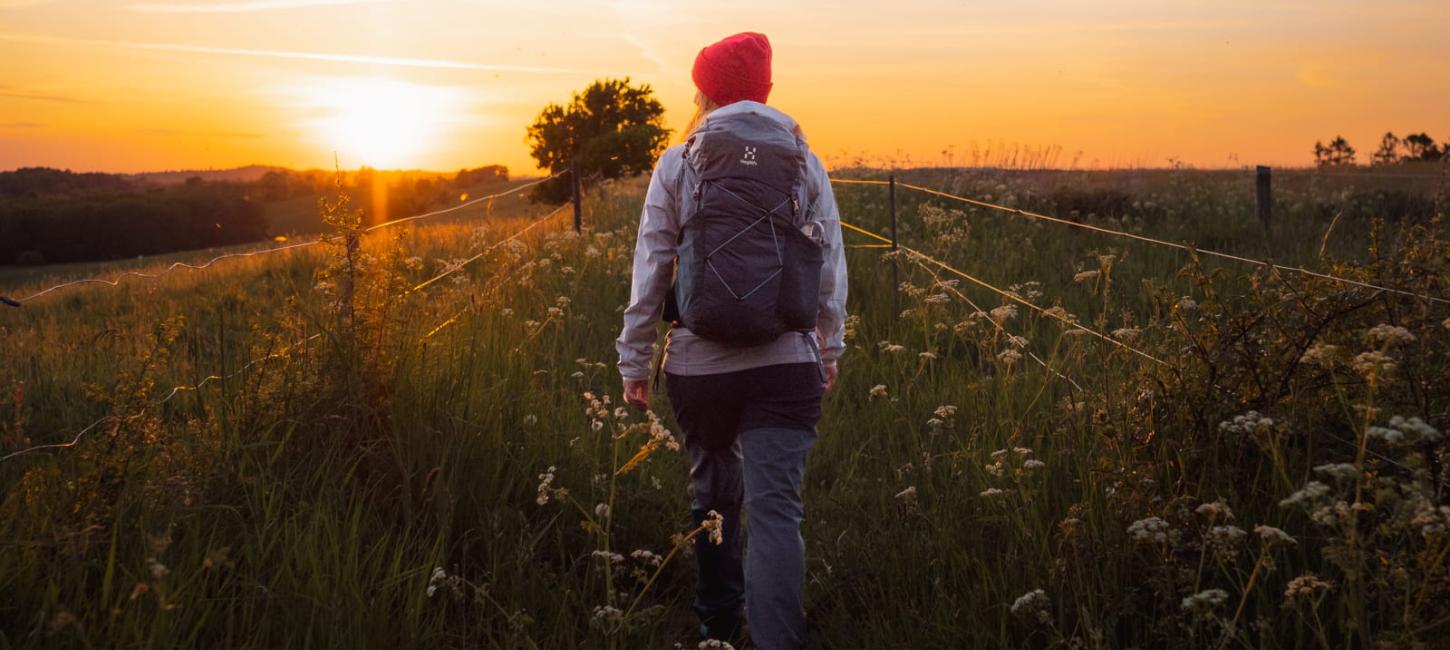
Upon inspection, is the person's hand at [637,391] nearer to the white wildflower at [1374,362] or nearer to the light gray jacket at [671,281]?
the light gray jacket at [671,281]

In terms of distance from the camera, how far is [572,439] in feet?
18.3

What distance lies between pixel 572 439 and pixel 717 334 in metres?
2.05

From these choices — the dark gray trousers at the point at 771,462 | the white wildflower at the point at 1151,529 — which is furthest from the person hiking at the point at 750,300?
the white wildflower at the point at 1151,529

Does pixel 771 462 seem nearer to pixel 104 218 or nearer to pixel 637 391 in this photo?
pixel 637 391

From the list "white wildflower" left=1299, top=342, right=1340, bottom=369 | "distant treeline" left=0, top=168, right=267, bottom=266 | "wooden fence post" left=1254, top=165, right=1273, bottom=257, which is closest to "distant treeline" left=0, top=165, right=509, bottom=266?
"distant treeline" left=0, top=168, right=267, bottom=266

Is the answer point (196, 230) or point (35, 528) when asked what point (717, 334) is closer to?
point (35, 528)

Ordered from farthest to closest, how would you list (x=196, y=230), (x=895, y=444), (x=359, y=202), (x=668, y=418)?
1. (x=196, y=230)
2. (x=668, y=418)
3. (x=895, y=444)
4. (x=359, y=202)

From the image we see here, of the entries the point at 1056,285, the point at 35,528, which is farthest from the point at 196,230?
the point at 35,528

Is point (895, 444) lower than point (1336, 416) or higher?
lower

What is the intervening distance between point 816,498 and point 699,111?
259 centimetres

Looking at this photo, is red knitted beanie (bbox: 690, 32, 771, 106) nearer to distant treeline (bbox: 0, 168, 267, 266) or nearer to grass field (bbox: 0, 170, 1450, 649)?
grass field (bbox: 0, 170, 1450, 649)

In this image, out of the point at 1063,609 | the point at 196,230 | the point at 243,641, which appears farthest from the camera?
the point at 196,230

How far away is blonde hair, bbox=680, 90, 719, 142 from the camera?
4.17 meters

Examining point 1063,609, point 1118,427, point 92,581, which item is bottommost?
point 1063,609
